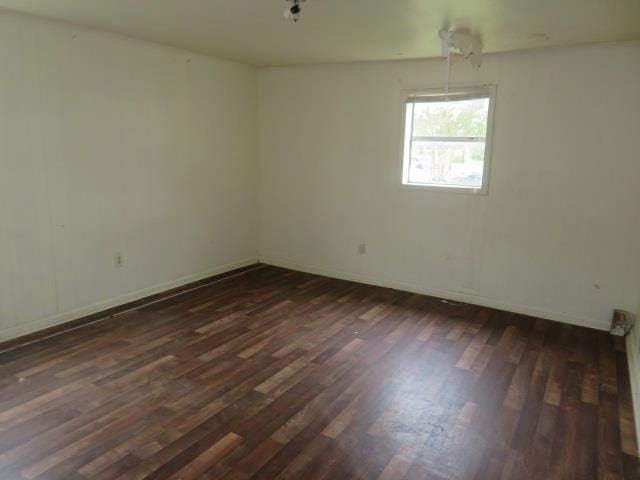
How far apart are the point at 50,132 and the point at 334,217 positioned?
2.92m

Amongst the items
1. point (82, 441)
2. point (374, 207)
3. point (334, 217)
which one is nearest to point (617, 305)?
point (374, 207)

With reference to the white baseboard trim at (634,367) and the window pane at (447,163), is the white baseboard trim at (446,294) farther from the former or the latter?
the window pane at (447,163)

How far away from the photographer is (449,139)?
14.4 ft

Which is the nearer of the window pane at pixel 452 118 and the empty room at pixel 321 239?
the empty room at pixel 321 239

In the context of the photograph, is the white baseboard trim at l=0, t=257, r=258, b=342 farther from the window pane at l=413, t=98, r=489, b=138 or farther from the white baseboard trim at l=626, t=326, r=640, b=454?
the white baseboard trim at l=626, t=326, r=640, b=454

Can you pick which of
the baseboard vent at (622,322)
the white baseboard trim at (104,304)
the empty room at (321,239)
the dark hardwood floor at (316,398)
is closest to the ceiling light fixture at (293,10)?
the empty room at (321,239)

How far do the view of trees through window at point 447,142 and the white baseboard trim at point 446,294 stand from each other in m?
1.12

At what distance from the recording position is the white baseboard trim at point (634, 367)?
2.65m

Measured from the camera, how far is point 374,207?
4.94 metres

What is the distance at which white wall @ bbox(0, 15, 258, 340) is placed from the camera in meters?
3.36

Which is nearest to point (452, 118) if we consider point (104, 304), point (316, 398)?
point (316, 398)

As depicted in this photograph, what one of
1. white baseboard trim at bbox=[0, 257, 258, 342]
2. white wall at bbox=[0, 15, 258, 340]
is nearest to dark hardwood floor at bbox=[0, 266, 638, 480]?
white baseboard trim at bbox=[0, 257, 258, 342]

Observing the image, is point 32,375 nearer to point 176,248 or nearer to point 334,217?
point 176,248

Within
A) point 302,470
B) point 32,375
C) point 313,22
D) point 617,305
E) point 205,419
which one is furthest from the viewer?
point 617,305
